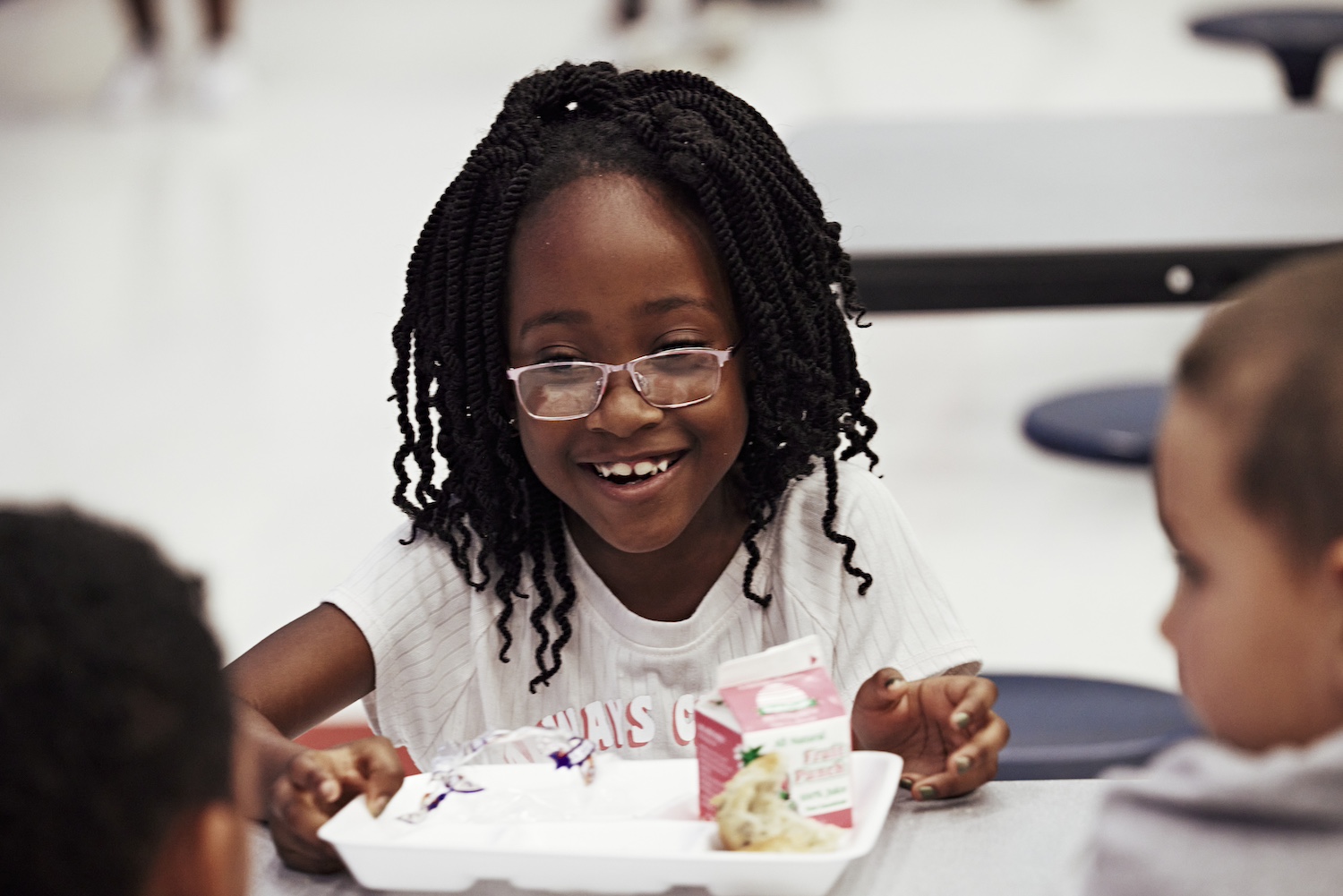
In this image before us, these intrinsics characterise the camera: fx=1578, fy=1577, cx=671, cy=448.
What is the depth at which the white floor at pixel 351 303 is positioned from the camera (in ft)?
9.86

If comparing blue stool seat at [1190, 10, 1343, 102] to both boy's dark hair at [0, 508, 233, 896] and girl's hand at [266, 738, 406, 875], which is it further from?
boy's dark hair at [0, 508, 233, 896]

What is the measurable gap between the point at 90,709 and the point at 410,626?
72cm

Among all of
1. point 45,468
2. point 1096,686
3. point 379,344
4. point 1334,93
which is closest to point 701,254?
point 1096,686

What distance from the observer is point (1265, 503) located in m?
0.69

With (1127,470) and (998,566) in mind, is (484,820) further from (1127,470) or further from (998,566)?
(1127,470)

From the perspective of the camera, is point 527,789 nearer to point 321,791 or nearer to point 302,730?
point 321,791

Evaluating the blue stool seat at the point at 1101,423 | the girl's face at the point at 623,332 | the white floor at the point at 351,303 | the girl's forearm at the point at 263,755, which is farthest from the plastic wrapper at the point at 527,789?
the blue stool seat at the point at 1101,423

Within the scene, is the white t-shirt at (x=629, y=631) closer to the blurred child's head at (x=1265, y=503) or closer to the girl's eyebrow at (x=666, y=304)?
the girl's eyebrow at (x=666, y=304)

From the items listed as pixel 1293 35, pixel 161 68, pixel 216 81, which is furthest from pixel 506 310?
pixel 161 68

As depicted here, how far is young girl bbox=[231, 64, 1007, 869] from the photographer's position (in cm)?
119

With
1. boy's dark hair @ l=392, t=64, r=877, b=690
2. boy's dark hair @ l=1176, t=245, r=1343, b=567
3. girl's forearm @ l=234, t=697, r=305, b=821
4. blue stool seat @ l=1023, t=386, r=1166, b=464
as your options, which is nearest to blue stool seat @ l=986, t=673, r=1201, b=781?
boy's dark hair @ l=392, t=64, r=877, b=690

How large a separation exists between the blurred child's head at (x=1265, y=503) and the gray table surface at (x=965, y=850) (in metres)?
0.21

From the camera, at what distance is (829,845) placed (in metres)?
0.90

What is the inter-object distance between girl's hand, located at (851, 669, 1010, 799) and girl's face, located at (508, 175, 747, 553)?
24 centimetres
